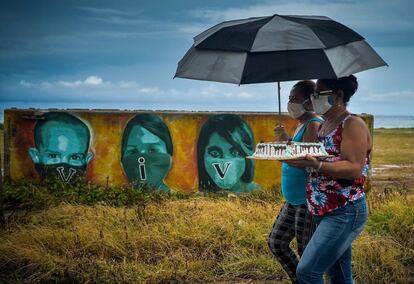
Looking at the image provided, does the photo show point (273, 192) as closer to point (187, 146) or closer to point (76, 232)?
point (187, 146)

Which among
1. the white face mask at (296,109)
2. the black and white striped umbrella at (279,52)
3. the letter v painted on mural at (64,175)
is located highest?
the black and white striped umbrella at (279,52)

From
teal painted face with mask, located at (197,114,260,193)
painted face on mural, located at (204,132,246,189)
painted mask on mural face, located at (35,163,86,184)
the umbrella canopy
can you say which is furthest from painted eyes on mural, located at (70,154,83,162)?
the umbrella canopy

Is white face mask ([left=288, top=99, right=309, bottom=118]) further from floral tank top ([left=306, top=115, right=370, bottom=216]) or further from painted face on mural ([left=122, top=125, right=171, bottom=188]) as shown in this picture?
painted face on mural ([left=122, top=125, right=171, bottom=188])

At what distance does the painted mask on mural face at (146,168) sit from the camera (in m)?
10.8

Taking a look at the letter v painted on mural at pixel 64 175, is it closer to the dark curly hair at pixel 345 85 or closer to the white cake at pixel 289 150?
the white cake at pixel 289 150

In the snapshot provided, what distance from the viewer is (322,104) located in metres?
3.34

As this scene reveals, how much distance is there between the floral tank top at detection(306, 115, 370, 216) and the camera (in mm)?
3168

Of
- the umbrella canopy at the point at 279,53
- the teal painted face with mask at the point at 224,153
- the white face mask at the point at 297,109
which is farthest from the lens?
the teal painted face with mask at the point at 224,153

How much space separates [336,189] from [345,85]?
0.69 m

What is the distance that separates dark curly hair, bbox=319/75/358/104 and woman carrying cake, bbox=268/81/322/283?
437 mm

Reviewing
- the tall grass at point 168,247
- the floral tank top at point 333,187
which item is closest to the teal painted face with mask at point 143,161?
the tall grass at point 168,247

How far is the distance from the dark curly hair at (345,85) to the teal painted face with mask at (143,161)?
7600mm

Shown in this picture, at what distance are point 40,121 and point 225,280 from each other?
6.78 metres

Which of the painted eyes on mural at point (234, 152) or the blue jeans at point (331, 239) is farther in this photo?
the painted eyes on mural at point (234, 152)
